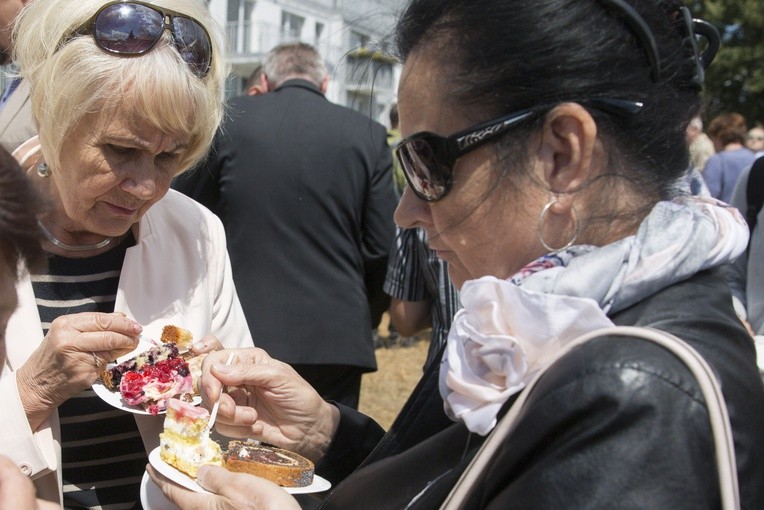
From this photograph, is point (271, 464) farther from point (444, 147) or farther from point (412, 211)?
point (444, 147)

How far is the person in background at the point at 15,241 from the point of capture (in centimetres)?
131

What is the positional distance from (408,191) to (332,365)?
2.48 metres

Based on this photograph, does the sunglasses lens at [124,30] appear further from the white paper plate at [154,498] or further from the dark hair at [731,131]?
the dark hair at [731,131]

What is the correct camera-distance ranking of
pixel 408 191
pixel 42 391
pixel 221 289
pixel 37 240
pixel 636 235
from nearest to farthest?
pixel 636 235 < pixel 37 240 < pixel 408 191 < pixel 42 391 < pixel 221 289

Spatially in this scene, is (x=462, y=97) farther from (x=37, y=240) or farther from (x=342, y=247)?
(x=342, y=247)

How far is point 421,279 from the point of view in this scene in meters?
3.81

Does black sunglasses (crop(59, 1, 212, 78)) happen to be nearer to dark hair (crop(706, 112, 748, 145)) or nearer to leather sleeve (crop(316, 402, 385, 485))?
leather sleeve (crop(316, 402, 385, 485))

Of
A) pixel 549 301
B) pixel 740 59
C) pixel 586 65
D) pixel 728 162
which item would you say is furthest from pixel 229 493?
pixel 740 59

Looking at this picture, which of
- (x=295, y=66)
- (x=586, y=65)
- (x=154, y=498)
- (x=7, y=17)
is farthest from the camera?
(x=295, y=66)

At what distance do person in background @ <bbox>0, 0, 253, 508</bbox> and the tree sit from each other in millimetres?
29096

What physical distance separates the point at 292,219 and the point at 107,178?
1923 mm

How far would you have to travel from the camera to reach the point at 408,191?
1.56m

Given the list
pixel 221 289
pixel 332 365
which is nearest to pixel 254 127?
pixel 332 365

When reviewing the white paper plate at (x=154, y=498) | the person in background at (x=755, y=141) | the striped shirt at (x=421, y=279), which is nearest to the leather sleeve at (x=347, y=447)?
the white paper plate at (x=154, y=498)
